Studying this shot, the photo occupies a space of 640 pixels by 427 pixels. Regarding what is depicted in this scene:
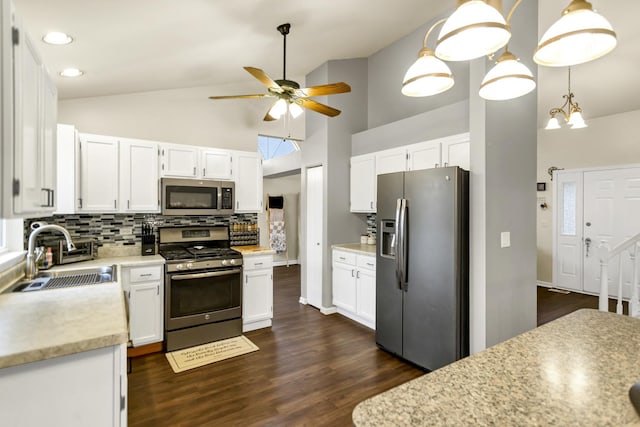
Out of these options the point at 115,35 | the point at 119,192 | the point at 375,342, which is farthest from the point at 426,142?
the point at 119,192

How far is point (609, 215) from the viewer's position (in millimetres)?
5215

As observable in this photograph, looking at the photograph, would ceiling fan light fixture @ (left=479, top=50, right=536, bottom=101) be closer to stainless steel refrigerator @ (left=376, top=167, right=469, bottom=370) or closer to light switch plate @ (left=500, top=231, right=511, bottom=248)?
stainless steel refrigerator @ (left=376, top=167, right=469, bottom=370)

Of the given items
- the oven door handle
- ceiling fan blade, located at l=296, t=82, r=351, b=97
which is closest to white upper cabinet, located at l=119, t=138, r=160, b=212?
the oven door handle

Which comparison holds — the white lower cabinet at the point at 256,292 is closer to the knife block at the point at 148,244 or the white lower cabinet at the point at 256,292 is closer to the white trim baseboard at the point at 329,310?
the white trim baseboard at the point at 329,310

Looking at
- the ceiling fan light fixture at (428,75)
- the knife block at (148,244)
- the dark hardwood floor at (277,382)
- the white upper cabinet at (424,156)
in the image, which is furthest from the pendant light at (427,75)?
the knife block at (148,244)

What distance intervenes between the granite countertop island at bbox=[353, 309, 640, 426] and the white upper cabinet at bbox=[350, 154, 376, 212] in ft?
9.97

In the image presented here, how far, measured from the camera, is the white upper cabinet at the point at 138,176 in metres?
3.42

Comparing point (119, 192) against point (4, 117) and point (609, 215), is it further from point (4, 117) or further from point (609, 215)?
point (609, 215)

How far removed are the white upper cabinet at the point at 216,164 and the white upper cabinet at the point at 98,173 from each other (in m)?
0.88

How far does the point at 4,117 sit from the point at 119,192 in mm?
2441

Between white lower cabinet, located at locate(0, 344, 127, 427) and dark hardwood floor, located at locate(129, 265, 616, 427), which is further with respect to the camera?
dark hardwood floor, located at locate(129, 265, 616, 427)

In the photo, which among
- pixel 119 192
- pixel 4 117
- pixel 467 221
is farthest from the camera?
pixel 119 192

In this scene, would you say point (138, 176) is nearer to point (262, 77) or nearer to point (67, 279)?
point (67, 279)

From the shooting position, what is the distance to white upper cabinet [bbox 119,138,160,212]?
342cm
